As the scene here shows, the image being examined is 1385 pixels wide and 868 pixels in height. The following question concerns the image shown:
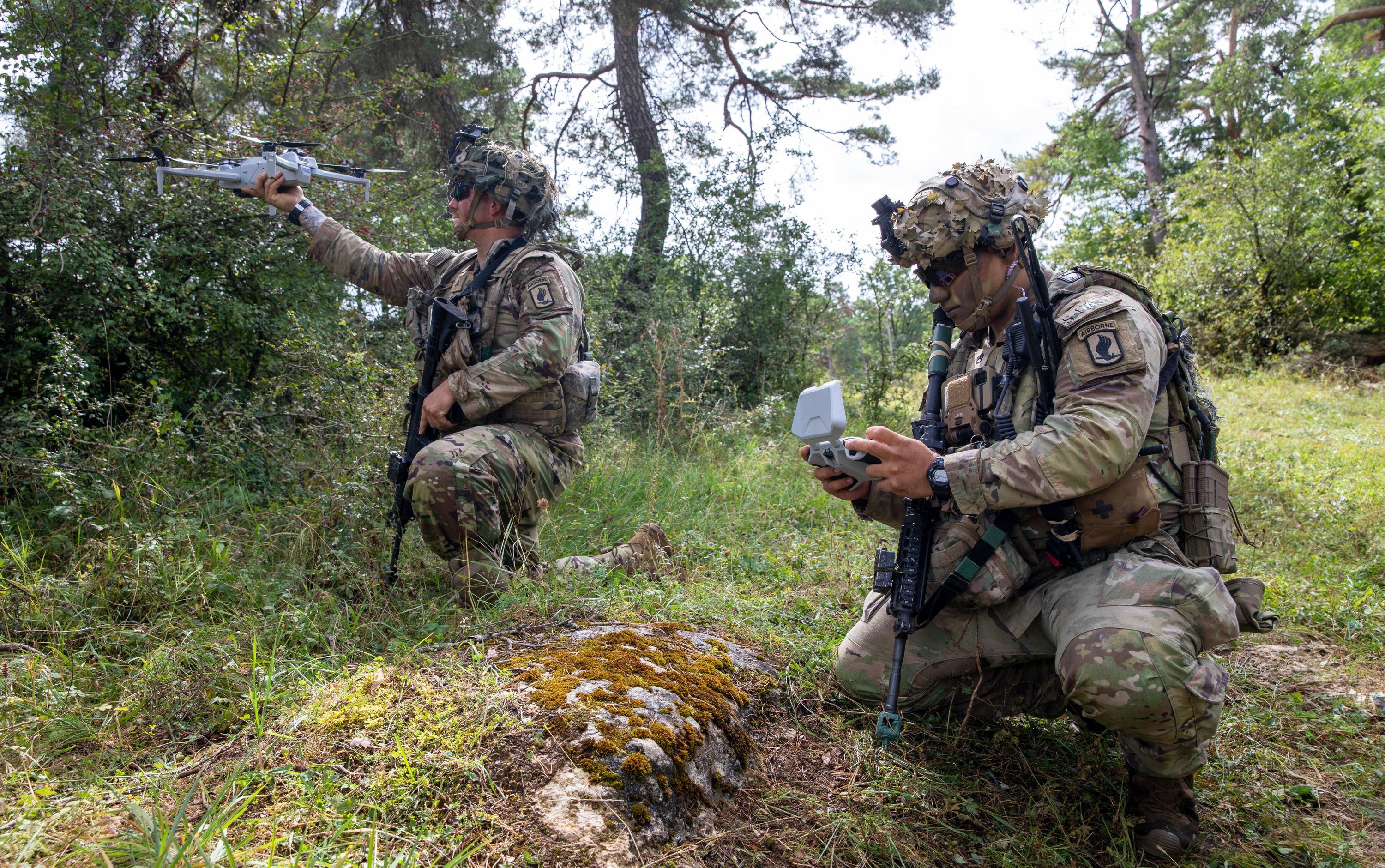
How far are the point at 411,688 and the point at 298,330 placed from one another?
135 inches

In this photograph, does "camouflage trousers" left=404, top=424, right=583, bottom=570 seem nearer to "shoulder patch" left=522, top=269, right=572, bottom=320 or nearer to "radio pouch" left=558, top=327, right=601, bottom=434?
"radio pouch" left=558, top=327, right=601, bottom=434

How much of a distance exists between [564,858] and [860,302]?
11283 mm

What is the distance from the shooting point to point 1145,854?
6.91 ft

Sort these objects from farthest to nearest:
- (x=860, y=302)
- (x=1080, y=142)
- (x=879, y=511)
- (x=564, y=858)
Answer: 1. (x=1080, y=142)
2. (x=860, y=302)
3. (x=879, y=511)
4. (x=564, y=858)

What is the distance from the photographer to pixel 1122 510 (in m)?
2.35

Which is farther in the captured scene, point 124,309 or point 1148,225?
point 1148,225

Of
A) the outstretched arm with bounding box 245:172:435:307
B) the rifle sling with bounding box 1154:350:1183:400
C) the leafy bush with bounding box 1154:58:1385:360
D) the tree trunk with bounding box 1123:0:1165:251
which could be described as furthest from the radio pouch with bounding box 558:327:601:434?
the tree trunk with bounding box 1123:0:1165:251

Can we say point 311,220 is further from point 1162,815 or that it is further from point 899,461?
point 1162,815

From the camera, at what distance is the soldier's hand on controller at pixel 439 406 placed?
3.54m

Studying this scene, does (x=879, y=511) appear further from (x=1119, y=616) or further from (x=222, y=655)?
(x=222, y=655)

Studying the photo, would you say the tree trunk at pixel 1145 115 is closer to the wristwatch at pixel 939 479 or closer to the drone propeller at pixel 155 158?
the wristwatch at pixel 939 479

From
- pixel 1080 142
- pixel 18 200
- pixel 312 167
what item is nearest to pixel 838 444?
pixel 312 167

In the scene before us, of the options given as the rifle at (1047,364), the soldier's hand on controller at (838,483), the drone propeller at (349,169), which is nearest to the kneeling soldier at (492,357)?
the drone propeller at (349,169)

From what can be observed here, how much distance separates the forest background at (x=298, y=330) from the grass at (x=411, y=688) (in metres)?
0.03
